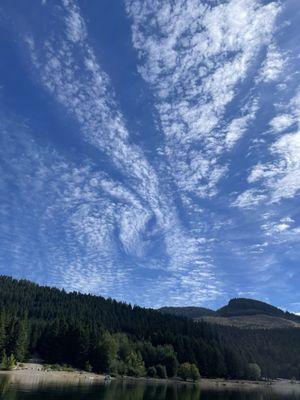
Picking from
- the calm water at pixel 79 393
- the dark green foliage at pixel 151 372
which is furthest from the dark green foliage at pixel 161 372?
the calm water at pixel 79 393

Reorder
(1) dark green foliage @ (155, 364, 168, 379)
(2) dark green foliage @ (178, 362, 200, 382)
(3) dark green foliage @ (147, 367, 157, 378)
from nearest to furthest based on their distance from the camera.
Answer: (3) dark green foliage @ (147, 367, 157, 378) → (1) dark green foliage @ (155, 364, 168, 379) → (2) dark green foliage @ (178, 362, 200, 382)

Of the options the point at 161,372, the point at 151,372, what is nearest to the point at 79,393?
the point at 151,372

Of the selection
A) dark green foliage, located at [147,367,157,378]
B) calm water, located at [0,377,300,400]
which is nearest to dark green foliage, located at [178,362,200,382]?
dark green foliage, located at [147,367,157,378]

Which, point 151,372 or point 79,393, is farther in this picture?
point 151,372

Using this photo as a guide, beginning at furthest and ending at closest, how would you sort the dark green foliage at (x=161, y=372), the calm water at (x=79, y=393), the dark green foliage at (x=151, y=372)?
the dark green foliage at (x=161, y=372) < the dark green foliage at (x=151, y=372) < the calm water at (x=79, y=393)

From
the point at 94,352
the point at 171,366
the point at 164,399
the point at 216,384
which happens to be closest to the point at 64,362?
the point at 94,352

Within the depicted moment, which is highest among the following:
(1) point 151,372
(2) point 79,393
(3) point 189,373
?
(3) point 189,373

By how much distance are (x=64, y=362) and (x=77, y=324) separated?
657 inches

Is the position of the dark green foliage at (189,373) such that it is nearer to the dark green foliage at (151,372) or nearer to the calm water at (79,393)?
the dark green foliage at (151,372)

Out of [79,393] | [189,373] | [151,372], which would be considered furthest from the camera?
[189,373]

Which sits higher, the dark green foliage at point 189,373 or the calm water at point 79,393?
the dark green foliage at point 189,373

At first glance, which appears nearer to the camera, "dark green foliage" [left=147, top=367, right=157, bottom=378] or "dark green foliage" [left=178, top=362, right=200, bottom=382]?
"dark green foliage" [left=147, top=367, right=157, bottom=378]

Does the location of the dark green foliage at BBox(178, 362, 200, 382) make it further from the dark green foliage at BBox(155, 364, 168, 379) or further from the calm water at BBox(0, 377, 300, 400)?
the calm water at BBox(0, 377, 300, 400)

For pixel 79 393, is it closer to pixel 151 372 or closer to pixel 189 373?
pixel 151 372
